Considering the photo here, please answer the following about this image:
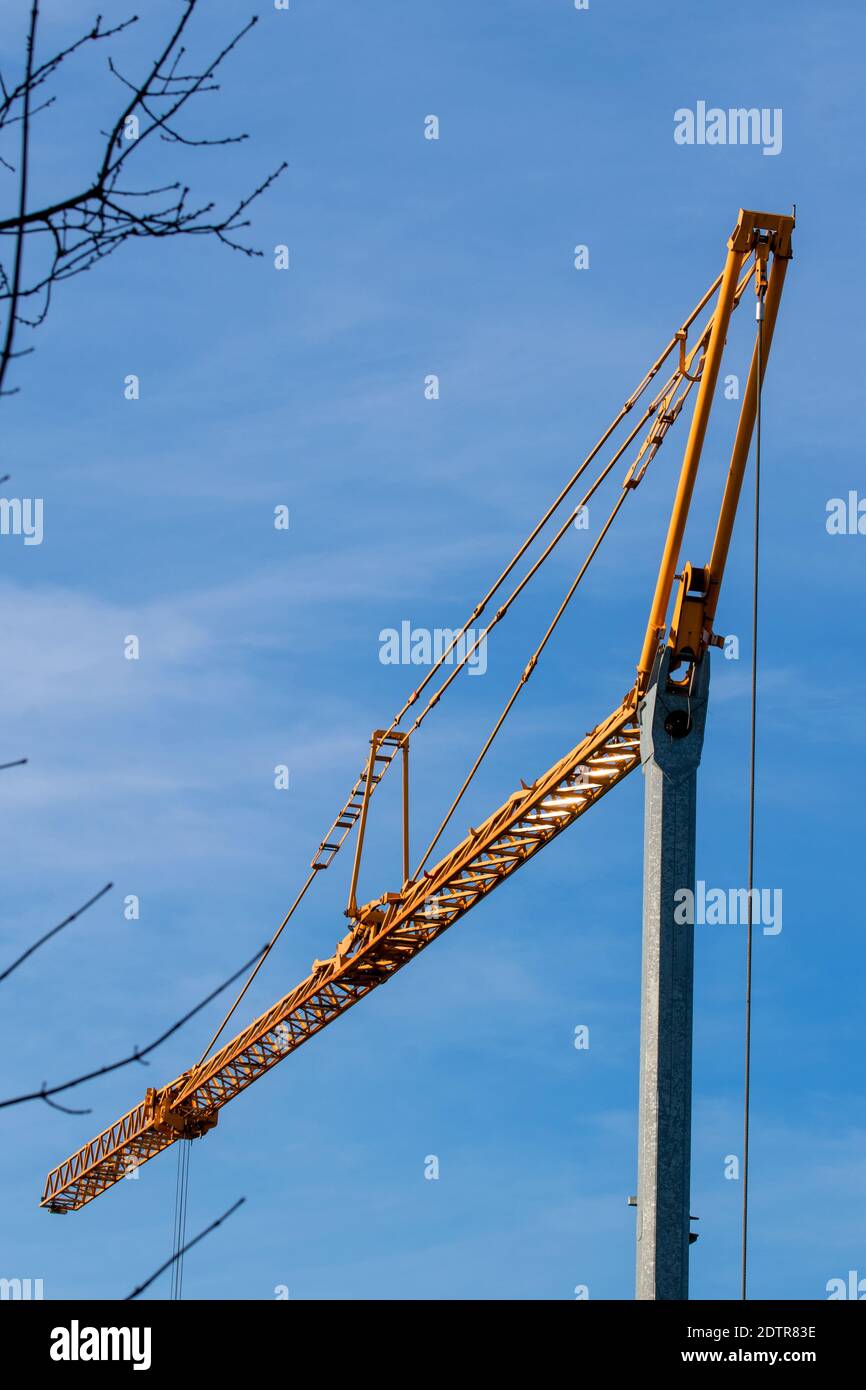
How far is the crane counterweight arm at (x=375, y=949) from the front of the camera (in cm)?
4334

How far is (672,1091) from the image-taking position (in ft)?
101

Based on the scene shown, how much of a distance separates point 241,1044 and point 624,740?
26.4 meters

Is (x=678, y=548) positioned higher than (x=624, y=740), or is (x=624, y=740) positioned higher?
(x=678, y=548)

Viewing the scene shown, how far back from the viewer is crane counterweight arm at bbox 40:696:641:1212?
43.3 m

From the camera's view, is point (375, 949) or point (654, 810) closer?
point (654, 810)

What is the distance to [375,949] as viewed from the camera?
173 ft

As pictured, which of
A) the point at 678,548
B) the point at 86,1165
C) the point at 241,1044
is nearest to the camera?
the point at 678,548
